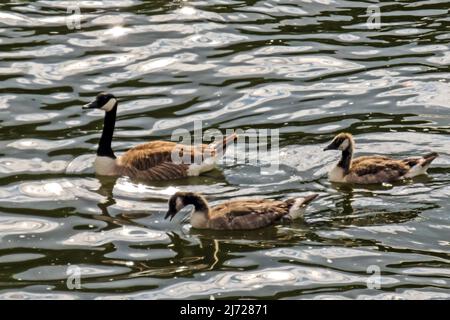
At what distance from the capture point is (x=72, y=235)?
18422mm

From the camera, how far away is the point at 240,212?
18.5 meters

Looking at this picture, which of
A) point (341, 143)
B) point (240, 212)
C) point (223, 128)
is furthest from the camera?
point (223, 128)

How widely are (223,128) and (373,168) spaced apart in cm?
351

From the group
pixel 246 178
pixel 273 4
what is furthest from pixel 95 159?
pixel 273 4

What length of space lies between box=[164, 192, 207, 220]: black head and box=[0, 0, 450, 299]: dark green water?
264mm

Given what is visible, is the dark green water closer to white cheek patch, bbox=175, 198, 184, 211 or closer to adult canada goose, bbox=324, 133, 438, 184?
adult canada goose, bbox=324, 133, 438, 184

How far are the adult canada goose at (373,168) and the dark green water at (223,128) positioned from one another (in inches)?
7.9

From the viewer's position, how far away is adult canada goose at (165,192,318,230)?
60.8 ft

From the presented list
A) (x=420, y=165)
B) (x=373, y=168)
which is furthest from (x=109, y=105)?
(x=420, y=165)

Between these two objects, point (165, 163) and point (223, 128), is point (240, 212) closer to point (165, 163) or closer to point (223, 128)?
point (165, 163)

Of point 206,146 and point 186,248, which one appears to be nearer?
point 186,248

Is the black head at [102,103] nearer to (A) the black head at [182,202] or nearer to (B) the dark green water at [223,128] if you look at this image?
(B) the dark green water at [223,128]
